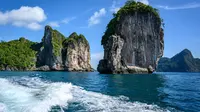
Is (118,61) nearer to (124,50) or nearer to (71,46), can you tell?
(124,50)

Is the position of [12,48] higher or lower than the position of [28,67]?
higher

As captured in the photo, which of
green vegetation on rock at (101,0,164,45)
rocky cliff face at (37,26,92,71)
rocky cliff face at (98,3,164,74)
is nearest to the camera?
rocky cliff face at (98,3,164,74)

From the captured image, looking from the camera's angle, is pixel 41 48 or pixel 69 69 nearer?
pixel 69 69

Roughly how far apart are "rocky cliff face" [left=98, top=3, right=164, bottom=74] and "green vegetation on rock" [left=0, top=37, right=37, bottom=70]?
223 ft

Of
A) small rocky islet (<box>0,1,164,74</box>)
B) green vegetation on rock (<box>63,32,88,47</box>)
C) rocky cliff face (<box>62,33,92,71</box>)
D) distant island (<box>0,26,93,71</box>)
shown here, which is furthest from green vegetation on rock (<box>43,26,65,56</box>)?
small rocky islet (<box>0,1,164,74</box>)

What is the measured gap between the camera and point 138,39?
79.4m

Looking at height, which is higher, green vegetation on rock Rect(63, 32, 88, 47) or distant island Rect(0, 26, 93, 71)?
green vegetation on rock Rect(63, 32, 88, 47)

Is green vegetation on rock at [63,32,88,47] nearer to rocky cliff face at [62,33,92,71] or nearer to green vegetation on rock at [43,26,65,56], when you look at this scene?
rocky cliff face at [62,33,92,71]

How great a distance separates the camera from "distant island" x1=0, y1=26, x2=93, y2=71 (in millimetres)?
126938

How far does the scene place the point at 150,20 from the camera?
263 ft

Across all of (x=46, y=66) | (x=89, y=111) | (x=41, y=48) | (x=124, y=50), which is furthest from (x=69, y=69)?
(x=89, y=111)

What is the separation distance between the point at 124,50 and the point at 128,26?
814cm

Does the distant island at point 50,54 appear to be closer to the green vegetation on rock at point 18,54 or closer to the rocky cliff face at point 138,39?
the green vegetation on rock at point 18,54

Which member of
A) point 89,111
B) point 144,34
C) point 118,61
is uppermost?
point 144,34
